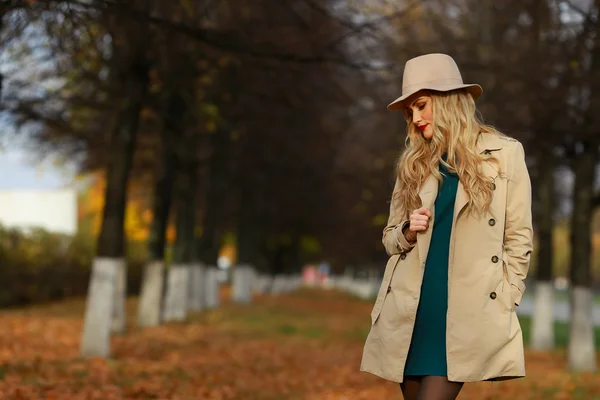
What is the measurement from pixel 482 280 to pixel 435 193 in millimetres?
402

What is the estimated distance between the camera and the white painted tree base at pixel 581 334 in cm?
1427

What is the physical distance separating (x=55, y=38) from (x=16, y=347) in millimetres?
5609

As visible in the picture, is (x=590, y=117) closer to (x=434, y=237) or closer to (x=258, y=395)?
(x=258, y=395)

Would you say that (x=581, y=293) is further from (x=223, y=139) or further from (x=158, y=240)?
(x=223, y=139)

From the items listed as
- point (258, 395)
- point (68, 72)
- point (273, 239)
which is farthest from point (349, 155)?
point (258, 395)

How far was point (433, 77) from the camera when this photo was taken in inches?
166

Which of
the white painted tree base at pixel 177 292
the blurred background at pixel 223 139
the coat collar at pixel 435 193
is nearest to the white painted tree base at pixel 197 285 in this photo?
the blurred background at pixel 223 139

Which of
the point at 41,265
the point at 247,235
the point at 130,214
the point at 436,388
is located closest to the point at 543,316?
the point at 436,388

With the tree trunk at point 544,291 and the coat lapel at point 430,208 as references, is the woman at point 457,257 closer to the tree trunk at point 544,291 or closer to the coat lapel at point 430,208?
the coat lapel at point 430,208

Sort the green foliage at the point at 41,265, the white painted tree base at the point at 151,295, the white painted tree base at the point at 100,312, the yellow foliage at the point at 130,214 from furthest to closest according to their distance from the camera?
the yellow foliage at the point at 130,214
the green foliage at the point at 41,265
the white painted tree base at the point at 151,295
the white painted tree base at the point at 100,312

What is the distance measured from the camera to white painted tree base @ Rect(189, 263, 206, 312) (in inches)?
1014

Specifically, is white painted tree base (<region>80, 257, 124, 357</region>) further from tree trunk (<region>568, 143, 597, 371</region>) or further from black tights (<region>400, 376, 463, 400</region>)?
black tights (<region>400, 376, 463, 400</region>)

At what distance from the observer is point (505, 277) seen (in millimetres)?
4121

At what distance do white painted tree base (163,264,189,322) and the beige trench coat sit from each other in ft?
56.7
